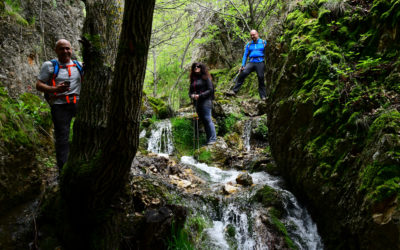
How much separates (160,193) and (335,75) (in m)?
3.07

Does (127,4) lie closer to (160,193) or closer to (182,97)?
(160,193)

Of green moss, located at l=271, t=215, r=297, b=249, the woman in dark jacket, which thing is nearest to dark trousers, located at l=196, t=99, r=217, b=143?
the woman in dark jacket

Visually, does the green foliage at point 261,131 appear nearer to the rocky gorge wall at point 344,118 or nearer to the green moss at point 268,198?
the rocky gorge wall at point 344,118

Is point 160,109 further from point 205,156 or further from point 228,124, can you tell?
point 205,156

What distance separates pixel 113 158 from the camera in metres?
2.34

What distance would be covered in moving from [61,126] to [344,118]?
3.87 meters

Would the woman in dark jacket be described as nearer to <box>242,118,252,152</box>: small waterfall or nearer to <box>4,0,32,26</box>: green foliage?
<box>242,118,252,152</box>: small waterfall

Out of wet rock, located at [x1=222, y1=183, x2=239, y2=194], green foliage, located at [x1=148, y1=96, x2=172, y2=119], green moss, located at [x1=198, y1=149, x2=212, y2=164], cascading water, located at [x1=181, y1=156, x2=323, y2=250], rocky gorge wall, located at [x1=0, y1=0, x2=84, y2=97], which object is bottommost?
cascading water, located at [x1=181, y1=156, x2=323, y2=250]

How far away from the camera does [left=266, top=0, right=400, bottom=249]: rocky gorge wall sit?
2.22 meters

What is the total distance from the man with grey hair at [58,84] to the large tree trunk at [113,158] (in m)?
1.06

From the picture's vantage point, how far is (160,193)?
11.9ft

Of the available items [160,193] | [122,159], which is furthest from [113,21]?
[160,193]

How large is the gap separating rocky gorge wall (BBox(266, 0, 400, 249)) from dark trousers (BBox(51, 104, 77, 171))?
3.55 m

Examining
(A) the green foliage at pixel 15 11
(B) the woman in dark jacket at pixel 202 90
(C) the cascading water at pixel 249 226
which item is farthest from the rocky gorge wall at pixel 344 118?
(A) the green foliage at pixel 15 11
